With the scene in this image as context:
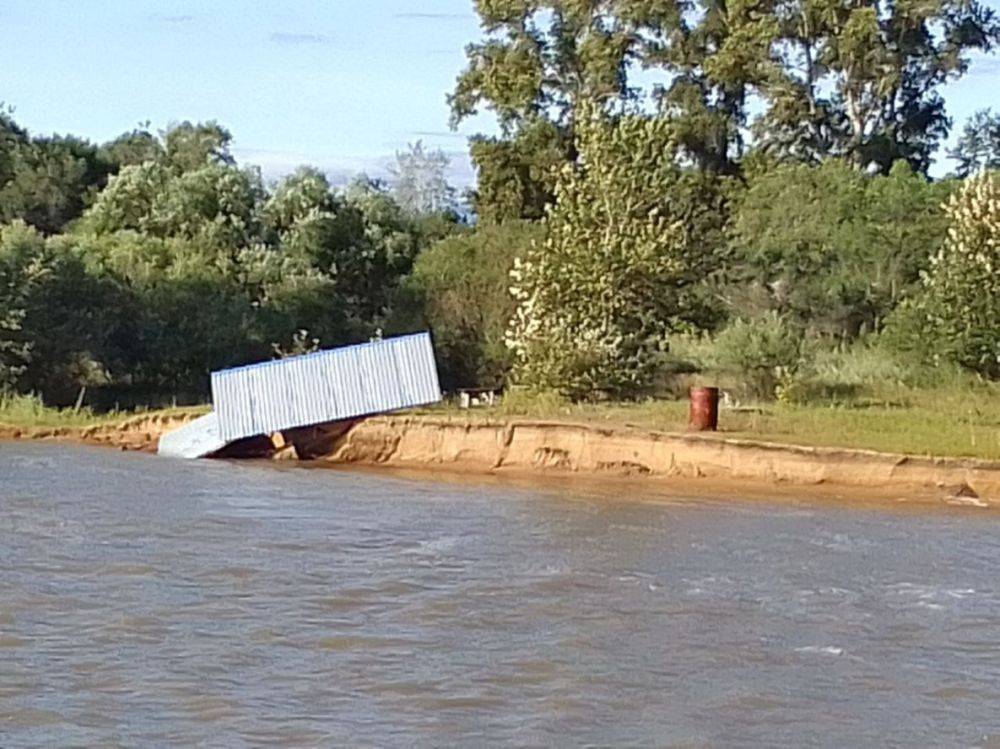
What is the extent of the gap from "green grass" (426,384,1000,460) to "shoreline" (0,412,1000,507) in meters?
0.51

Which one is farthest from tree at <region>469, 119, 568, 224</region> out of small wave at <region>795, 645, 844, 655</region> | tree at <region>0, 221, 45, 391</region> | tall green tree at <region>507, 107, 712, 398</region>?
small wave at <region>795, 645, 844, 655</region>

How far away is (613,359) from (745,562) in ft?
41.7

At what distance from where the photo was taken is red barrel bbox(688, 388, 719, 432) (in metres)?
25.0

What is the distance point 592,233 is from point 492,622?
17.7 meters

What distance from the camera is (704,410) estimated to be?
82.3 ft

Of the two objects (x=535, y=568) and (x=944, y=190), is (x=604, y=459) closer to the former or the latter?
(x=535, y=568)

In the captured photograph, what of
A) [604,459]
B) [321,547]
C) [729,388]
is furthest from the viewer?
[729,388]

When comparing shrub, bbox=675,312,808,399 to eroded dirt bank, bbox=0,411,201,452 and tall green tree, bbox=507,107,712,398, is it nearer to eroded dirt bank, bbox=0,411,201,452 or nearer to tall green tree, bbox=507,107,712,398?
tall green tree, bbox=507,107,712,398

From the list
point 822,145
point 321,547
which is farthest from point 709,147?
point 321,547

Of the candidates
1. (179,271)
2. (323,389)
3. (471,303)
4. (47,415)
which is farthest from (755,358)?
(179,271)

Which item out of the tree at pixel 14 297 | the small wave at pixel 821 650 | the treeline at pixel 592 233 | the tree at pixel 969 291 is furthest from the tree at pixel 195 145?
the small wave at pixel 821 650

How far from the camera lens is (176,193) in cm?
4059

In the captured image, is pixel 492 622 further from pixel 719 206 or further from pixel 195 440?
pixel 719 206

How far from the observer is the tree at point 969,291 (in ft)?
96.1
